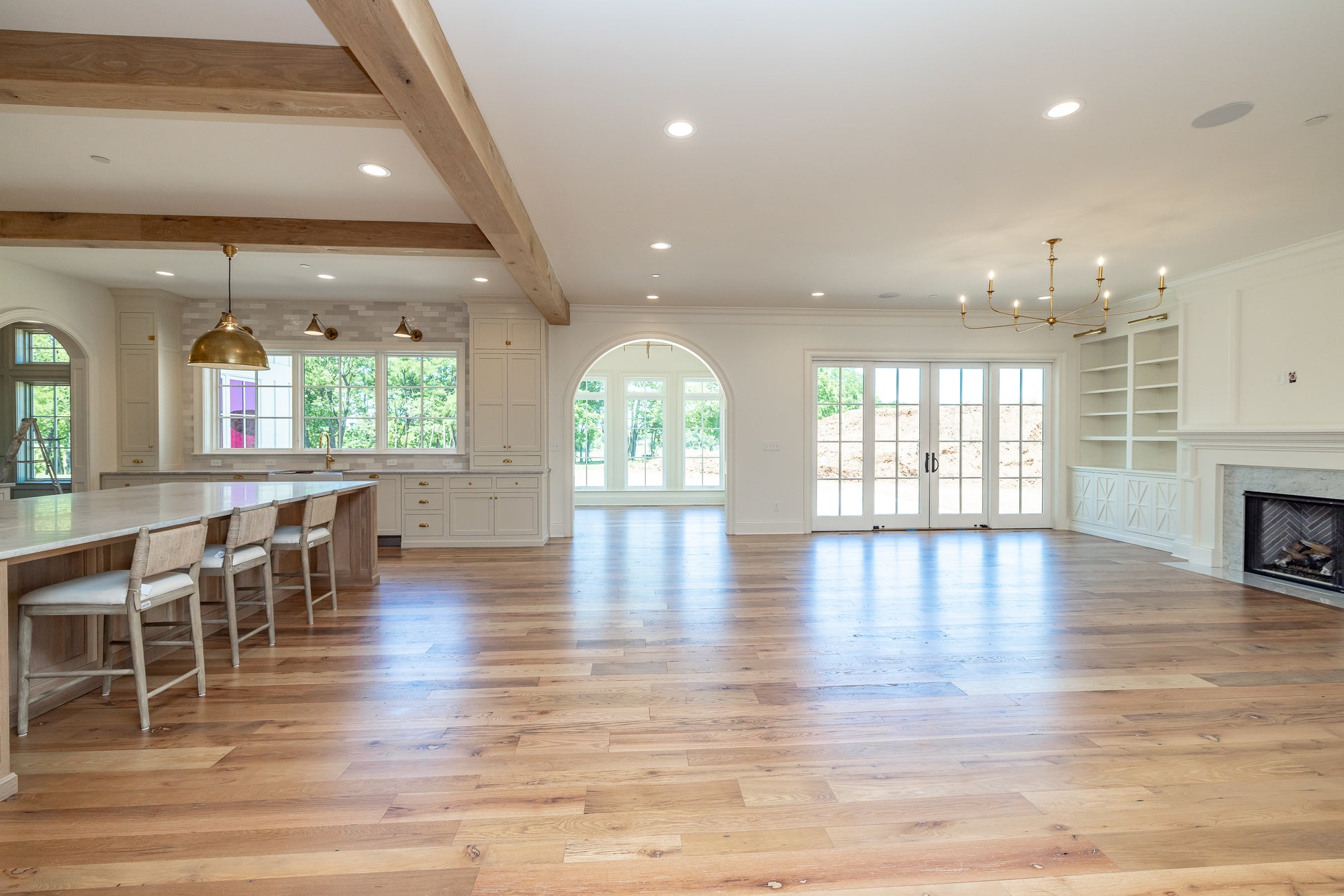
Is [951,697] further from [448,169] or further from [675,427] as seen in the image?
[675,427]

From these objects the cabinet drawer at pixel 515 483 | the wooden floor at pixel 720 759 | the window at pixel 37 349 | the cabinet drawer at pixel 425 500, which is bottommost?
the wooden floor at pixel 720 759

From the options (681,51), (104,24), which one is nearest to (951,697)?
(681,51)

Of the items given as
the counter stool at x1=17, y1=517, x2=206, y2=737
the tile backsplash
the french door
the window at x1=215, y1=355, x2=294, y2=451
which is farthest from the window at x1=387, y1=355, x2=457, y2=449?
the counter stool at x1=17, y1=517, x2=206, y2=737

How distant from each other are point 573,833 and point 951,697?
1.83 metres

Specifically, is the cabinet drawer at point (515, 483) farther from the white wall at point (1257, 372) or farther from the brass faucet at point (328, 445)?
the white wall at point (1257, 372)

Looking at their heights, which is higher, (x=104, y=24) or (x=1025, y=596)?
(x=104, y=24)

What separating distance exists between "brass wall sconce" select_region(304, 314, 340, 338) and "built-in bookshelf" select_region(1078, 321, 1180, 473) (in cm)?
868

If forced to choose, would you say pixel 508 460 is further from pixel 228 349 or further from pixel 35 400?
pixel 35 400

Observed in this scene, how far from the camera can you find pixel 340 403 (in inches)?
289

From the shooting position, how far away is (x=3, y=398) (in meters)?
7.34

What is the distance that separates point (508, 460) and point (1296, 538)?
7.21 meters

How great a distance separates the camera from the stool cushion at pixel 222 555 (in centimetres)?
322

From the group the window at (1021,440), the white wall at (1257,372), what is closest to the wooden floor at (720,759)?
the white wall at (1257,372)

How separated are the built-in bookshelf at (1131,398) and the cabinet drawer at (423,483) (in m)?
7.52
